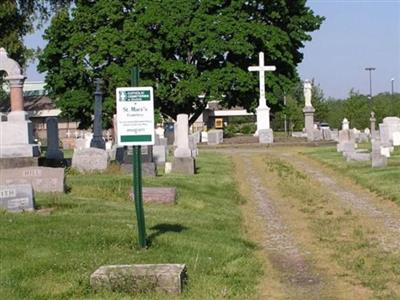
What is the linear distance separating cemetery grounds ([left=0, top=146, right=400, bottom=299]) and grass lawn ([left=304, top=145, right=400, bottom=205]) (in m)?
0.11

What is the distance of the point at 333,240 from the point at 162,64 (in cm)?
3940

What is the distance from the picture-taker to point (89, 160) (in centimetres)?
2195

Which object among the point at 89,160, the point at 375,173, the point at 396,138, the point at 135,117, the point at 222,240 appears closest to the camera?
the point at 135,117

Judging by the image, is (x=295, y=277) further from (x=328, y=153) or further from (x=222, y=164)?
(x=328, y=153)

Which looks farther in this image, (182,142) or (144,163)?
(182,142)

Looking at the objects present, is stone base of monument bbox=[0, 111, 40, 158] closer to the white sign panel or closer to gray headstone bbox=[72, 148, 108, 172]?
gray headstone bbox=[72, 148, 108, 172]

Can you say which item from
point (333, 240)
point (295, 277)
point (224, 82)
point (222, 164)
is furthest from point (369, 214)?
point (224, 82)

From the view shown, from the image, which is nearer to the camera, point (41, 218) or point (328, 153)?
point (41, 218)

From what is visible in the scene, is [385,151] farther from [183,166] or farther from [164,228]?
[164,228]

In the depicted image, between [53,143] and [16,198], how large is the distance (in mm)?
12231

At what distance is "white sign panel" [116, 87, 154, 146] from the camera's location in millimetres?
9898

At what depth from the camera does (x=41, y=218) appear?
478 inches

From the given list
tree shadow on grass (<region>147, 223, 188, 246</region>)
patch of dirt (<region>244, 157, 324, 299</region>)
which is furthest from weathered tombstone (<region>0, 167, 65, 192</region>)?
tree shadow on grass (<region>147, 223, 188, 246</region>)

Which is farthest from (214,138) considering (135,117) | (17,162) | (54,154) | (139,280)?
(139,280)
